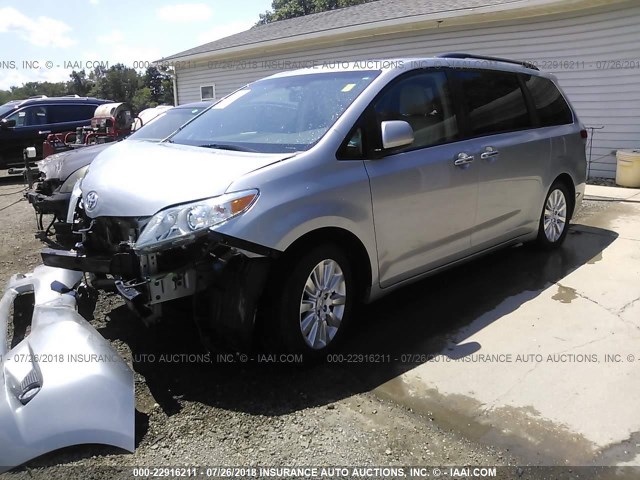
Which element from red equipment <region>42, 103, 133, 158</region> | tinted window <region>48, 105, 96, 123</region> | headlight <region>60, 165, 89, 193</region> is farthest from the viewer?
tinted window <region>48, 105, 96, 123</region>

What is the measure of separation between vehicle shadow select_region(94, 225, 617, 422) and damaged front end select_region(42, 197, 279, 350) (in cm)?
29

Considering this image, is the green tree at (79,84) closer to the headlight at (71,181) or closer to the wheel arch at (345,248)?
the headlight at (71,181)

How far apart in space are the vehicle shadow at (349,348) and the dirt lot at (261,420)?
0.01 metres

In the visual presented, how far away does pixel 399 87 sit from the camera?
376 cm

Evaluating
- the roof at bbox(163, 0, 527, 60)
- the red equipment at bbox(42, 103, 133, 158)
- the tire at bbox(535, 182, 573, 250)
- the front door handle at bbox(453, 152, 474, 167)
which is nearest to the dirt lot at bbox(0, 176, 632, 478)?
the front door handle at bbox(453, 152, 474, 167)

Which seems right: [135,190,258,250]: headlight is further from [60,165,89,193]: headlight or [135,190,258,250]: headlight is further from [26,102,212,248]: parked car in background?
[60,165,89,193]: headlight

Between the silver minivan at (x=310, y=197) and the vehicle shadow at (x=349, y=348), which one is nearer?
the silver minivan at (x=310, y=197)

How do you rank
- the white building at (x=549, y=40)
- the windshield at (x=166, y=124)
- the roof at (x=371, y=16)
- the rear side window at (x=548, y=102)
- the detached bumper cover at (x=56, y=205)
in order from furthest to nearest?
the roof at (x=371, y=16) → the white building at (x=549, y=40) → the windshield at (x=166, y=124) → the detached bumper cover at (x=56, y=205) → the rear side window at (x=548, y=102)

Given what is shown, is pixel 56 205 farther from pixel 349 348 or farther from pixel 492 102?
pixel 492 102

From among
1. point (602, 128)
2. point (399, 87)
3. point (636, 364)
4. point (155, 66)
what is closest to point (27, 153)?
point (399, 87)

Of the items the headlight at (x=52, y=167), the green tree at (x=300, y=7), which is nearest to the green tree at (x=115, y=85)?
the green tree at (x=300, y=7)

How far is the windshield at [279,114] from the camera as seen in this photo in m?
3.51

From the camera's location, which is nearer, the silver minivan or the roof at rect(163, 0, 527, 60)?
the silver minivan

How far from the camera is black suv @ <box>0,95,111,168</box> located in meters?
13.3
